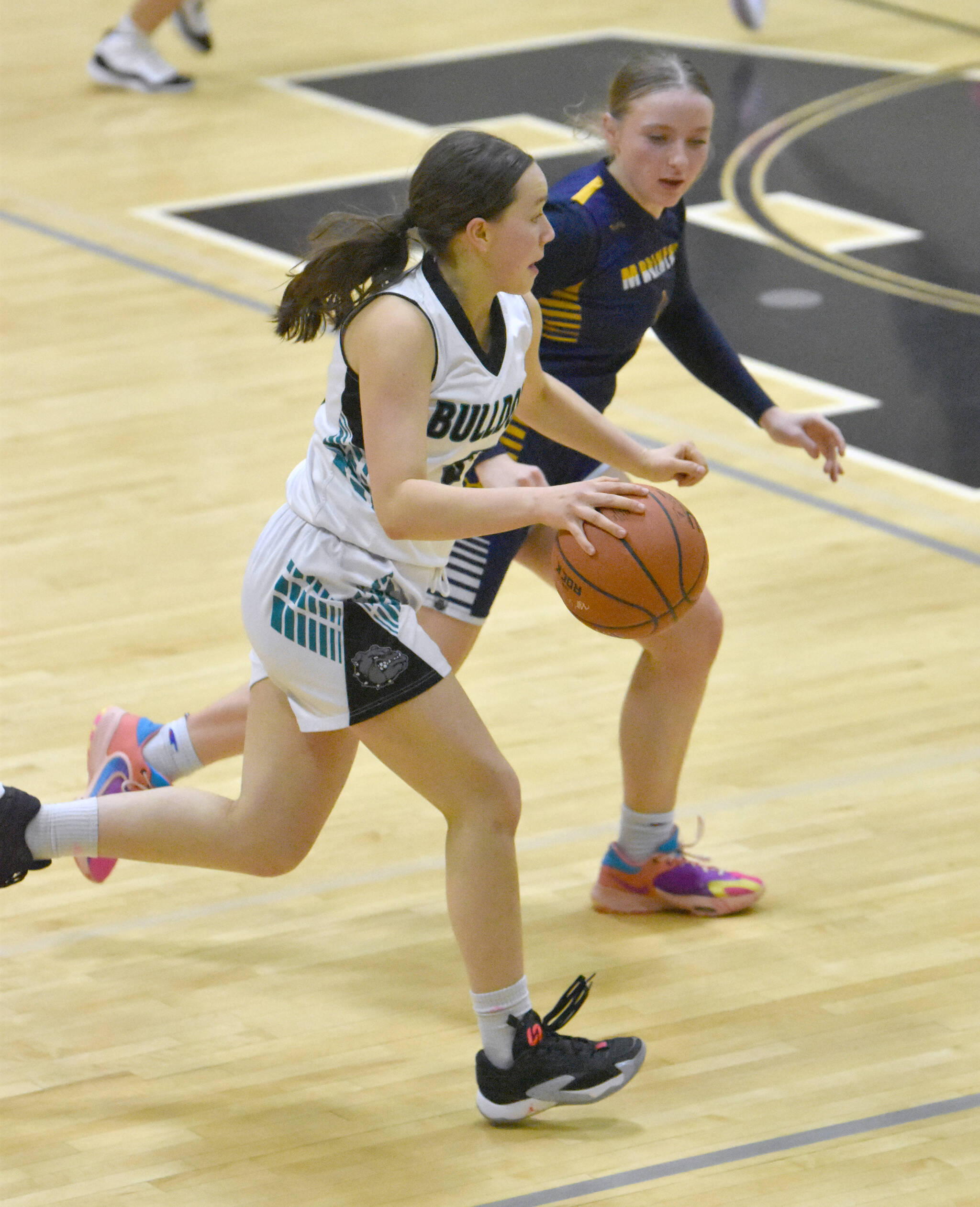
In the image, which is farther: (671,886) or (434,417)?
(671,886)

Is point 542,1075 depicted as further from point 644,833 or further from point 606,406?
point 606,406

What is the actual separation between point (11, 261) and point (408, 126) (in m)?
2.60

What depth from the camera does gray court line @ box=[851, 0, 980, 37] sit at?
11695 millimetres

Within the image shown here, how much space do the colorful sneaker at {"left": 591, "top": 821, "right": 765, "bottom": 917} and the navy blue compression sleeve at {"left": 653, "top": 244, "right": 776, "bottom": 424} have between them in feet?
2.75

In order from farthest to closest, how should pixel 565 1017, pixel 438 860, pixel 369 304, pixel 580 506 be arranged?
pixel 438 860 < pixel 565 1017 < pixel 369 304 < pixel 580 506

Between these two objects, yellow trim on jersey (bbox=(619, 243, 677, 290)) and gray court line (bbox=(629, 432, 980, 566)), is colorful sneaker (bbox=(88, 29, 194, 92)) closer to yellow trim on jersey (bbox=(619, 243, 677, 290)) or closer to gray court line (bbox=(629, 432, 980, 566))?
gray court line (bbox=(629, 432, 980, 566))

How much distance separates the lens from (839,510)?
18.7 ft

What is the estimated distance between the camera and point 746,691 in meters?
A: 4.66

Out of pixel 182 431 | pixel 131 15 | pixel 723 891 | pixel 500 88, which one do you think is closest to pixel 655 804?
pixel 723 891

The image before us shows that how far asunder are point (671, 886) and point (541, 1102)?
2.49ft

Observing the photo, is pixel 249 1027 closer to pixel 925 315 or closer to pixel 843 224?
pixel 925 315

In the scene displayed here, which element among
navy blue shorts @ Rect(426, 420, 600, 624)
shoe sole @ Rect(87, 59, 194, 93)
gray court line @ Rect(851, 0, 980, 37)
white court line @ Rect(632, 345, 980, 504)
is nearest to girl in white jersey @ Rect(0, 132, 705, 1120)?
navy blue shorts @ Rect(426, 420, 600, 624)

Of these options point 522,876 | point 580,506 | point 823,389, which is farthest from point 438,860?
point 823,389

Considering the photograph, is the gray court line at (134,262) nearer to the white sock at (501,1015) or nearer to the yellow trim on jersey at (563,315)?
the yellow trim on jersey at (563,315)
